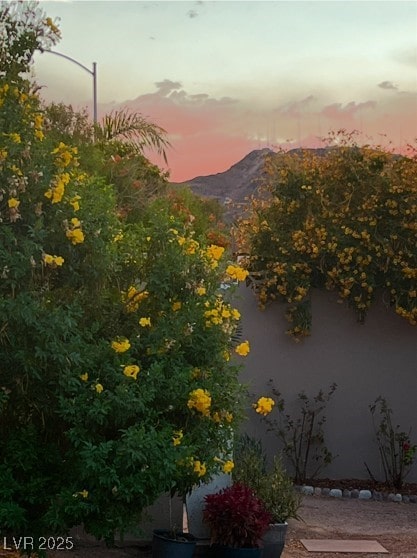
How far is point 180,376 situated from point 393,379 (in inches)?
241

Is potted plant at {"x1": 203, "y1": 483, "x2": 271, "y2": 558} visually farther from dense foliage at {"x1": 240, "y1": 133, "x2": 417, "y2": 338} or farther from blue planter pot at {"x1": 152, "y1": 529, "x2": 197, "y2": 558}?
dense foliage at {"x1": 240, "y1": 133, "x2": 417, "y2": 338}

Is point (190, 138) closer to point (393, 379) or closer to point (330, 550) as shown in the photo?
point (393, 379)

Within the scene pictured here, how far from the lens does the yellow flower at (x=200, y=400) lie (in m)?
6.42

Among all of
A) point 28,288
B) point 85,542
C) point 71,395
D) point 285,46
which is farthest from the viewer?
point 285,46

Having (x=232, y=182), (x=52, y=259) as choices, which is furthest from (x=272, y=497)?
(x=232, y=182)

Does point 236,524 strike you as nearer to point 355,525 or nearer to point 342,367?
point 355,525

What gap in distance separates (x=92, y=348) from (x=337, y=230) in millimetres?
5506

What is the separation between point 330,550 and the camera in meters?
8.54

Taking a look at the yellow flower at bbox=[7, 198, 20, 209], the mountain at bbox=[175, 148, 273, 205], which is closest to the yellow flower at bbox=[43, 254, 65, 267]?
the yellow flower at bbox=[7, 198, 20, 209]

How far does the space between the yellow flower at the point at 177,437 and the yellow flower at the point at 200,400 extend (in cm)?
18

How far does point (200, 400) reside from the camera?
6.42 metres

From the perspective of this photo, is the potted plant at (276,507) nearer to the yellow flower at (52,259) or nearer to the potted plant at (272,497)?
the potted plant at (272,497)

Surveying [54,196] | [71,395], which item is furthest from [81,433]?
[54,196]

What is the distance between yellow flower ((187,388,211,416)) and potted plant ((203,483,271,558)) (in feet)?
3.95
